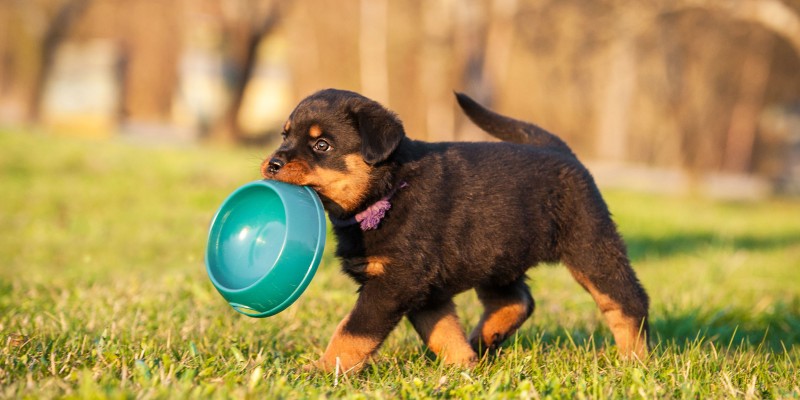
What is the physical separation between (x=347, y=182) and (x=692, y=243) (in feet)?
28.2

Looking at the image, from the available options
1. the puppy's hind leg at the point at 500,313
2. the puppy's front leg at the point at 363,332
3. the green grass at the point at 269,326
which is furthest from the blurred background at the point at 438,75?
the puppy's front leg at the point at 363,332

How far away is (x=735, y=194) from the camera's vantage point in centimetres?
2486

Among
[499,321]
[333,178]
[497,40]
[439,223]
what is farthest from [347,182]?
[497,40]

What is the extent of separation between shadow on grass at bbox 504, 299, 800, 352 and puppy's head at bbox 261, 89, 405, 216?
1.28m

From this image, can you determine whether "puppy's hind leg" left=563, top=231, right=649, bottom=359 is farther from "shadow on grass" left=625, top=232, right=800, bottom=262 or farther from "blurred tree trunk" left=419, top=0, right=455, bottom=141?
"blurred tree trunk" left=419, top=0, right=455, bottom=141

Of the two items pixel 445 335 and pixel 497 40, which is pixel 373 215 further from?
pixel 497 40

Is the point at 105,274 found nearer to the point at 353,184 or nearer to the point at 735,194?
the point at 353,184

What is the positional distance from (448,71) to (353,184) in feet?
55.5

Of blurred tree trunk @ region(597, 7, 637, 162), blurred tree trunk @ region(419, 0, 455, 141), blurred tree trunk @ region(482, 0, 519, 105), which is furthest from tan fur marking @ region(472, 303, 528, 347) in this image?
blurred tree trunk @ region(597, 7, 637, 162)

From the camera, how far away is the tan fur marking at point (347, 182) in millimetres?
3637

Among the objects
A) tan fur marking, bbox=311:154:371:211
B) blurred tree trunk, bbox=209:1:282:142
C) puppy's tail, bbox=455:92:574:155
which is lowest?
tan fur marking, bbox=311:154:371:211

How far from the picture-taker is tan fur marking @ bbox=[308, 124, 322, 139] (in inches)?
145

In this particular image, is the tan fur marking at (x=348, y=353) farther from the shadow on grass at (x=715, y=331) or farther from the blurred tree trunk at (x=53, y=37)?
the blurred tree trunk at (x=53, y=37)

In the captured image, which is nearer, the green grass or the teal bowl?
the green grass
